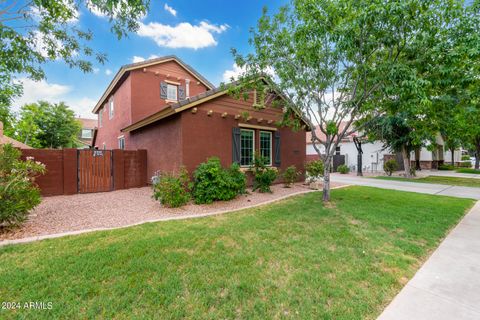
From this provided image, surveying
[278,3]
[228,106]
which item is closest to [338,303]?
[228,106]

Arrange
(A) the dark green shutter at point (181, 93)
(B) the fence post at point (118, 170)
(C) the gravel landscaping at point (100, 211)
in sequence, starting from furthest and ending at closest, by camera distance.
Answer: (A) the dark green shutter at point (181, 93) → (B) the fence post at point (118, 170) → (C) the gravel landscaping at point (100, 211)

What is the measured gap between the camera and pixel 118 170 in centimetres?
947

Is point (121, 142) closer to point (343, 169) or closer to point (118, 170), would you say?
point (118, 170)

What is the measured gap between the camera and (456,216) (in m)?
5.82

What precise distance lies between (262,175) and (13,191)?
268 inches

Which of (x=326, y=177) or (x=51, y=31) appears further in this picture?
(x=326, y=177)

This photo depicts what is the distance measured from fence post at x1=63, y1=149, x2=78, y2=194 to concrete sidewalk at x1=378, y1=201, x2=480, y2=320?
1019 cm

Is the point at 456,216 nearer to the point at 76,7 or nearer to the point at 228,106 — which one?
the point at 228,106

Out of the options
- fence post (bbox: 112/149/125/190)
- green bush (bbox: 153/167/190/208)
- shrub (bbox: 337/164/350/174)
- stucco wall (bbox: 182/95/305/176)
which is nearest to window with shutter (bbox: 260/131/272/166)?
stucco wall (bbox: 182/95/305/176)

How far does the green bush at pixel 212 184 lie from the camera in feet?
22.0

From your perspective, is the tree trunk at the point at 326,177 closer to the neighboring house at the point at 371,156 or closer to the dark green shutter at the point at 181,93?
the dark green shutter at the point at 181,93

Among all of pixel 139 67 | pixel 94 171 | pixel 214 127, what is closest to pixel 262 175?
pixel 214 127

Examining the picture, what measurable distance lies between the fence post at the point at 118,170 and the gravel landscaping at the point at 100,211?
174 centimetres

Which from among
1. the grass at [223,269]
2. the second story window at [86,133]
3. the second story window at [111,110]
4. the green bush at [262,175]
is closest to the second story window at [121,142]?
the second story window at [111,110]
